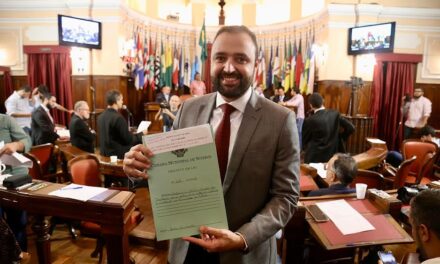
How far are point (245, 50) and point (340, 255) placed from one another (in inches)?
72.2

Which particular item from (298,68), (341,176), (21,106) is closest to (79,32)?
(21,106)

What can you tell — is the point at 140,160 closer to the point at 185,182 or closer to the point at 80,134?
the point at 185,182

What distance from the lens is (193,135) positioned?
90 cm

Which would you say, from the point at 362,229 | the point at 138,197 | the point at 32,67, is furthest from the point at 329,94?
the point at 32,67

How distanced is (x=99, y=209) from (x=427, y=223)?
5.44ft

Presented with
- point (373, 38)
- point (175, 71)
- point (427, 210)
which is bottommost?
point (427, 210)

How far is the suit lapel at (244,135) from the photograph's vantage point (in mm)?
1008

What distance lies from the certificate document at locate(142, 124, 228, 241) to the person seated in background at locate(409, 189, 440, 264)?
1.00 meters

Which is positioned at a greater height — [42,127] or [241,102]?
[241,102]

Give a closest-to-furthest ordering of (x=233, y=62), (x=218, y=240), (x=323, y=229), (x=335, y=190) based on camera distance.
Answer: (x=218, y=240) → (x=233, y=62) → (x=323, y=229) → (x=335, y=190)

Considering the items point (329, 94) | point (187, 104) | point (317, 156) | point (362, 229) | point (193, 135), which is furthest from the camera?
point (329, 94)

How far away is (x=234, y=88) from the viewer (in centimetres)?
103

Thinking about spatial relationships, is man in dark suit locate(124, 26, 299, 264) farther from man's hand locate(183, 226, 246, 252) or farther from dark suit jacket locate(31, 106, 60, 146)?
dark suit jacket locate(31, 106, 60, 146)

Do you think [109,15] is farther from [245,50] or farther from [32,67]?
[245,50]
